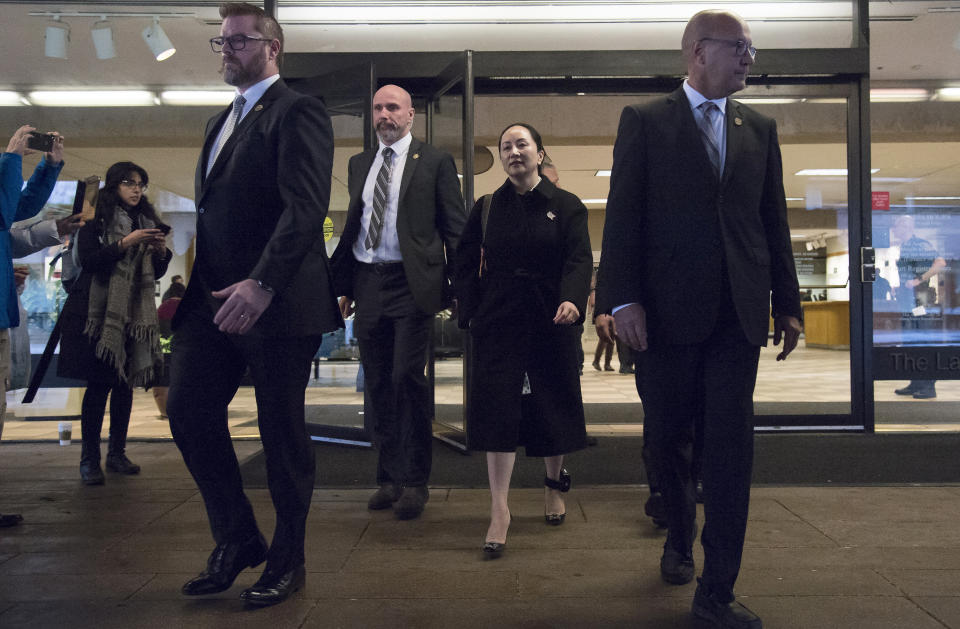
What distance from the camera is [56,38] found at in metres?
6.82

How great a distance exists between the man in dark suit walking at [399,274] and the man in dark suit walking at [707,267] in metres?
1.51

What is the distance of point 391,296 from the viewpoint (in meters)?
4.13

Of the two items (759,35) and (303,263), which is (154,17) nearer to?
(759,35)

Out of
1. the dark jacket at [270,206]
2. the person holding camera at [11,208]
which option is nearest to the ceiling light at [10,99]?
the person holding camera at [11,208]

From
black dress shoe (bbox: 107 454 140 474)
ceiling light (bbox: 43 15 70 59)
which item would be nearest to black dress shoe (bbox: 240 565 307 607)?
black dress shoe (bbox: 107 454 140 474)

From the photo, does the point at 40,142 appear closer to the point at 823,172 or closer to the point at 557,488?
the point at 557,488

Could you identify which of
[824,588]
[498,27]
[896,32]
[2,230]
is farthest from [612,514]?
[896,32]

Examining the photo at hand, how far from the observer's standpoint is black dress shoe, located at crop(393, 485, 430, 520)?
157 inches

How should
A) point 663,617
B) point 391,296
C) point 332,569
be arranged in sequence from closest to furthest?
point 663,617 → point 332,569 → point 391,296

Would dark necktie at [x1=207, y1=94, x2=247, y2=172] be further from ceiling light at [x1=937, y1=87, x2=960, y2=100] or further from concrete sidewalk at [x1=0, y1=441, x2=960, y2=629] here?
ceiling light at [x1=937, y1=87, x2=960, y2=100]

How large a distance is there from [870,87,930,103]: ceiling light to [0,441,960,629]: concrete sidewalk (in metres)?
3.67

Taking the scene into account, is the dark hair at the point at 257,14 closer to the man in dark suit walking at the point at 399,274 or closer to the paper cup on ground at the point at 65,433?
the man in dark suit walking at the point at 399,274

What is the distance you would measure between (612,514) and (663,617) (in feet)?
4.69

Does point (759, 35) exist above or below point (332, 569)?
above
